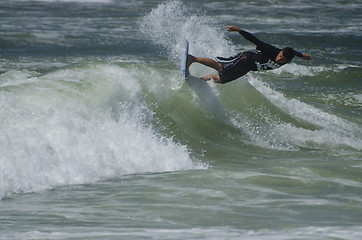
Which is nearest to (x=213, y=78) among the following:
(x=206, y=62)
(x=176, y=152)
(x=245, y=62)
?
(x=206, y=62)

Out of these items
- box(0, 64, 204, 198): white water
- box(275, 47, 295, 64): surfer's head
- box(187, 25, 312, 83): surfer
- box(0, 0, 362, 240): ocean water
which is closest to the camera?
box(0, 0, 362, 240): ocean water

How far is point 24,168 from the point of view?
641 centimetres

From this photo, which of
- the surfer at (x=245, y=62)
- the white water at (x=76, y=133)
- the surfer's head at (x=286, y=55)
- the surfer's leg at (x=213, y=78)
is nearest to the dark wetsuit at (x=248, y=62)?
the surfer at (x=245, y=62)

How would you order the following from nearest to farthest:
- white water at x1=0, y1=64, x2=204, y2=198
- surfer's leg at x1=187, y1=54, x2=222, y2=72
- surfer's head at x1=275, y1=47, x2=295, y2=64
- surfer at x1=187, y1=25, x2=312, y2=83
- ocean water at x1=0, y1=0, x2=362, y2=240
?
ocean water at x1=0, y1=0, x2=362, y2=240, white water at x1=0, y1=64, x2=204, y2=198, surfer's head at x1=275, y1=47, x2=295, y2=64, surfer's leg at x1=187, y1=54, x2=222, y2=72, surfer at x1=187, y1=25, x2=312, y2=83

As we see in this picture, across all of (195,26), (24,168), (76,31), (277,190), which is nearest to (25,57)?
(76,31)

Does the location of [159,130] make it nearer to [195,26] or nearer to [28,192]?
[28,192]

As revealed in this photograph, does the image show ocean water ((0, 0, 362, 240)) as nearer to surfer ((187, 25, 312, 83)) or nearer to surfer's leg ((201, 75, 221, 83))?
surfer's leg ((201, 75, 221, 83))

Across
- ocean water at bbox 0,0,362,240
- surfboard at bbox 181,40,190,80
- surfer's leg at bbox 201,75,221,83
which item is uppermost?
surfboard at bbox 181,40,190,80

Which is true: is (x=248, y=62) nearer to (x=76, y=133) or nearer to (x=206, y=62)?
(x=206, y=62)

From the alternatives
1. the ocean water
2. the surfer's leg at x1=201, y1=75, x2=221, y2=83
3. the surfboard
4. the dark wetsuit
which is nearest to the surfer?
the dark wetsuit

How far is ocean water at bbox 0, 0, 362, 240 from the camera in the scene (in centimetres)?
500

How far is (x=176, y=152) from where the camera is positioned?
775cm

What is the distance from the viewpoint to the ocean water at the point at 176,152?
5.00 meters

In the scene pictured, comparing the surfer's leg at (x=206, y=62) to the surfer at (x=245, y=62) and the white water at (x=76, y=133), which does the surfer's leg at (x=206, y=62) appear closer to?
the surfer at (x=245, y=62)
